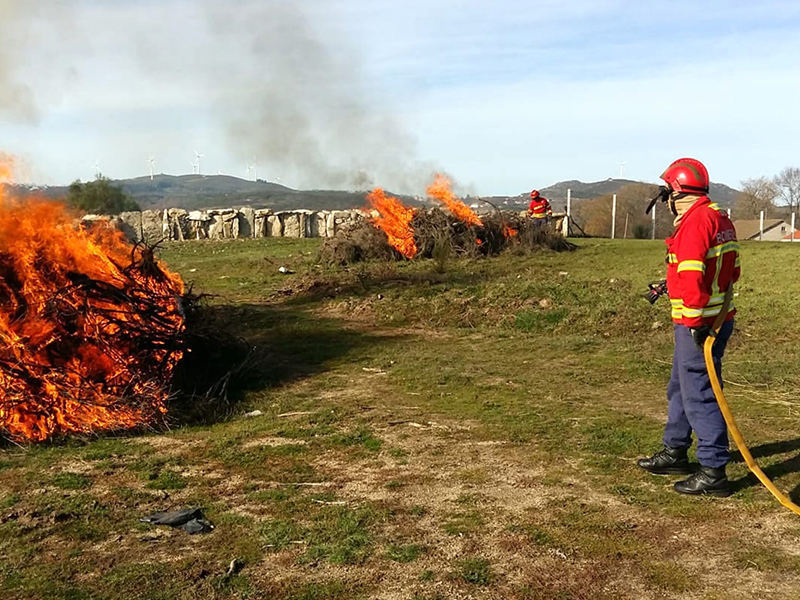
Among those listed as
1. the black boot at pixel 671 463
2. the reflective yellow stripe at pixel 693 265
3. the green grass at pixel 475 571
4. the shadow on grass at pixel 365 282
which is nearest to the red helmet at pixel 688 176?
the reflective yellow stripe at pixel 693 265

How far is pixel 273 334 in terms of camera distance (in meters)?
11.4

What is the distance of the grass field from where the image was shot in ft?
12.4

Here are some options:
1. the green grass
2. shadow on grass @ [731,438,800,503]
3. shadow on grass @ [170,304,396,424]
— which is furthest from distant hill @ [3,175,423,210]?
the green grass

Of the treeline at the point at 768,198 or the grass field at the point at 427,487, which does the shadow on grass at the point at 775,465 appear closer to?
the grass field at the point at 427,487

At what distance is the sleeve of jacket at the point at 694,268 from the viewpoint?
15.4 feet

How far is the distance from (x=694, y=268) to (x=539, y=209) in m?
16.7

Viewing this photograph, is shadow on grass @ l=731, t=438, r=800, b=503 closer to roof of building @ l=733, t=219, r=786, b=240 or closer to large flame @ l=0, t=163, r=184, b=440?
large flame @ l=0, t=163, r=184, b=440

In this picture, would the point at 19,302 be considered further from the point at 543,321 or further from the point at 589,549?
the point at 543,321

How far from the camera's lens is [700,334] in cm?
477

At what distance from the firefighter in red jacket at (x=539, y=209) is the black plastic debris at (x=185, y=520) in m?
16.8

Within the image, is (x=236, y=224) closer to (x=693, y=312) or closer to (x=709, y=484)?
(x=693, y=312)

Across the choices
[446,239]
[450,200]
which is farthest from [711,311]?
[450,200]

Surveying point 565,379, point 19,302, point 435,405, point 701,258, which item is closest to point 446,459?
point 435,405

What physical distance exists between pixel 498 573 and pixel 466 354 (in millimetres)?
6091
